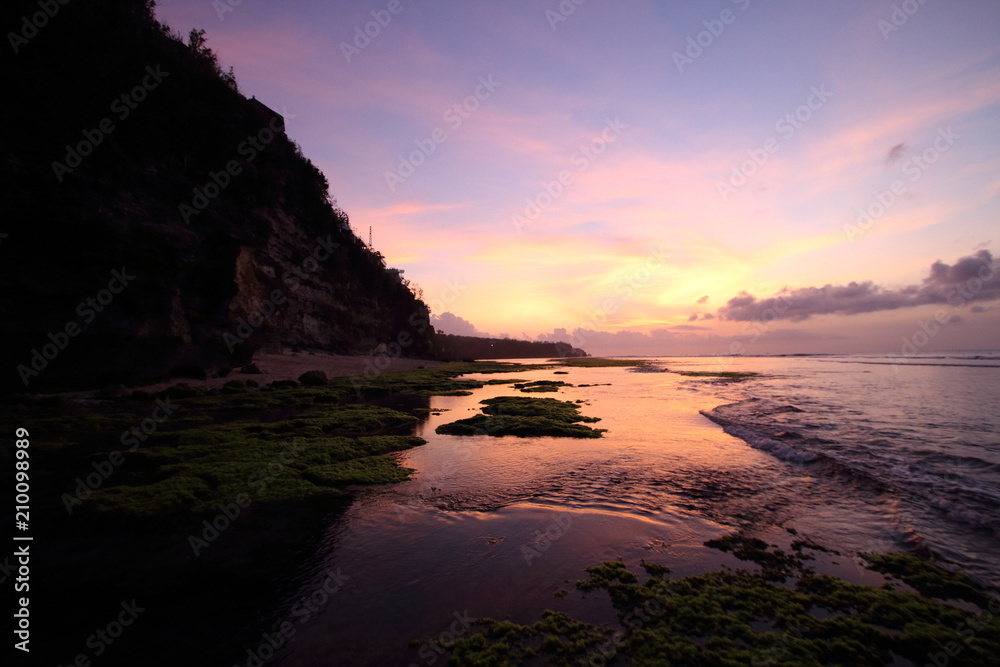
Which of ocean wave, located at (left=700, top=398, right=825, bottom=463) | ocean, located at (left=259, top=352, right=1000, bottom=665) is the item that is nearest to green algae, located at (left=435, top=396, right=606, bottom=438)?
ocean, located at (left=259, top=352, right=1000, bottom=665)

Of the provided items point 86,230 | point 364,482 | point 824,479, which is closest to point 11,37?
point 86,230

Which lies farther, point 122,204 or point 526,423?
point 122,204

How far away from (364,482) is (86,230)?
22.0 m

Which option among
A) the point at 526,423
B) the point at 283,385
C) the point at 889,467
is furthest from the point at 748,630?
the point at 283,385

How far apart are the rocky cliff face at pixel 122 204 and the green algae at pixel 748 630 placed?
2692 cm

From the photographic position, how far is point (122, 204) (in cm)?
2216

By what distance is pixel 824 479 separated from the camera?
11.2 meters

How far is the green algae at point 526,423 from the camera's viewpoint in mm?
17375

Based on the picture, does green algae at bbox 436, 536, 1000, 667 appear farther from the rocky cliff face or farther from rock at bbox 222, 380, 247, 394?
the rocky cliff face

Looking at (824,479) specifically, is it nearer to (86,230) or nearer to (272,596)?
(272,596)

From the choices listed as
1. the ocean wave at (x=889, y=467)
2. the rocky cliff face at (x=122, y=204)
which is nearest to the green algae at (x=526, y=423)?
the ocean wave at (x=889, y=467)

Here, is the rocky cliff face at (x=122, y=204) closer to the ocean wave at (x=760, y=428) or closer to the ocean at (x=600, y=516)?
the ocean at (x=600, y=516)

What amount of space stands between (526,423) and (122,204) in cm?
2530

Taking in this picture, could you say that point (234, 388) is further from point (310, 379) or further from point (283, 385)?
point (310, 379)
